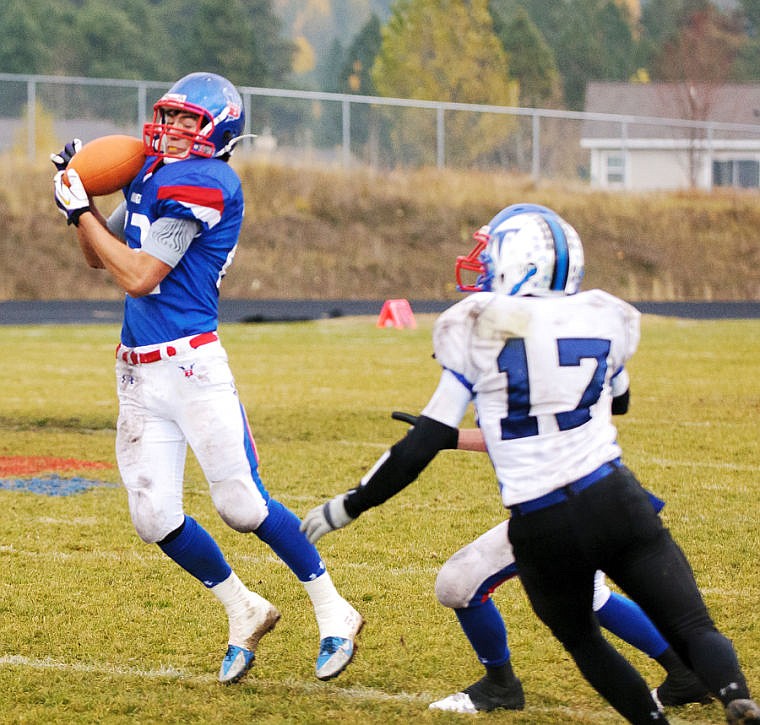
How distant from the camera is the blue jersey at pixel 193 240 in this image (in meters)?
4.03

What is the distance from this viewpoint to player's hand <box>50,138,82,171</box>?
4139 millimetres

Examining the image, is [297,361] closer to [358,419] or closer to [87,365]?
[87,365]

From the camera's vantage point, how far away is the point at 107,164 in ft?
13.7

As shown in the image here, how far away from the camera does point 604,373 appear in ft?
10.5

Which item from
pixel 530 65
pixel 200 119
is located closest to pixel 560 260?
pixel 200 119

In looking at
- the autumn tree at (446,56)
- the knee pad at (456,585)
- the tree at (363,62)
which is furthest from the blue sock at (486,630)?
the tree at (363,62)

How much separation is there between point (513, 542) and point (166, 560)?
8.98 ft

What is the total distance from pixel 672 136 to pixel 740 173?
4.14 metres

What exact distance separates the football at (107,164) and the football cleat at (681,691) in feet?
7.46

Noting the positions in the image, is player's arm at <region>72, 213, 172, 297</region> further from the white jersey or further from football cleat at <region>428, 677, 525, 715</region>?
football cleat at <region>428, 677, 525, 715</region>

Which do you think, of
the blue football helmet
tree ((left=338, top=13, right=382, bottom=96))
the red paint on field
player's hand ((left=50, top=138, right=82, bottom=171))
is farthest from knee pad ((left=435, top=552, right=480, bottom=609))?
tree ((left=338, top=13, right=382, bottom=96))

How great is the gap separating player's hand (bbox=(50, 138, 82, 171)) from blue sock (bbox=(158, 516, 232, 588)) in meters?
1.19

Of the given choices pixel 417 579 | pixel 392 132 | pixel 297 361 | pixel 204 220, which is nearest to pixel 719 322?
pixel 297 361

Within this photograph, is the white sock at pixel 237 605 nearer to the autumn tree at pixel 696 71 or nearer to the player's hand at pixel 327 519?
the player's hand at pixel 327 519
